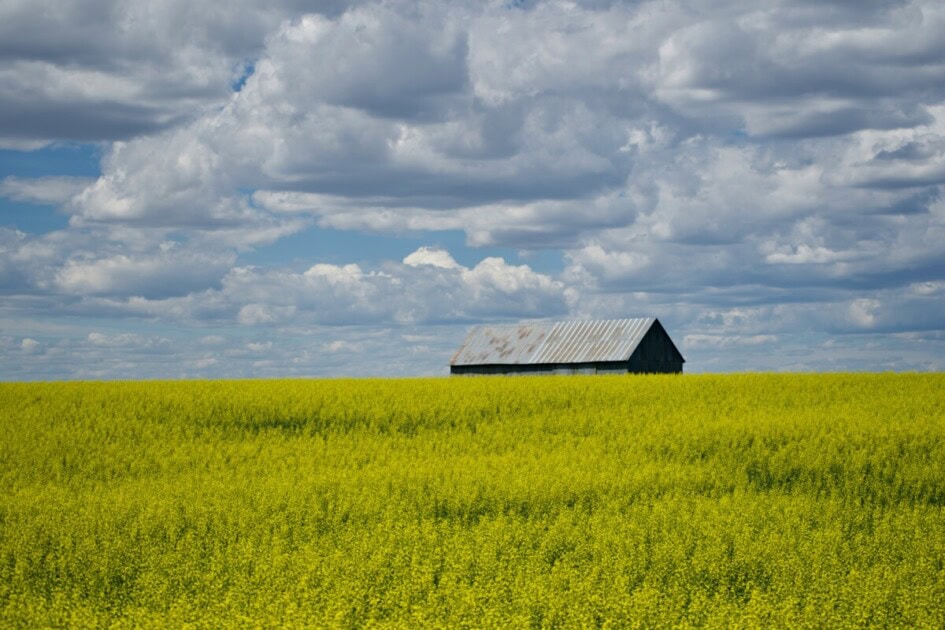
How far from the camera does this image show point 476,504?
16.4m

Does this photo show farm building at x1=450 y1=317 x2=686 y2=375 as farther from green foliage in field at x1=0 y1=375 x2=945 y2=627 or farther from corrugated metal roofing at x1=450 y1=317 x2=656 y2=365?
green foliage in field at x1=0 y1=375 x2=945 y2=627

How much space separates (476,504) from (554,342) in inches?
1212

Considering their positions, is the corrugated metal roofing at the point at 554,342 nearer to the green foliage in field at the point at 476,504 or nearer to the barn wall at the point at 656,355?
the barn wall at the point at 656,355

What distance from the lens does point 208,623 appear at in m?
A: 8.89

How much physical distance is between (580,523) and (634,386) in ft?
51.4

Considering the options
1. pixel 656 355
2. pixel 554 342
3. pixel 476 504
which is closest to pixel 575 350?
pixel 554 342

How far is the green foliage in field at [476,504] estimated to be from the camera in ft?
33.1

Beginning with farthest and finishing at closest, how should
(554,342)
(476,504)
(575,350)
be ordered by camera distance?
(554,342), (575,350), (476,504)

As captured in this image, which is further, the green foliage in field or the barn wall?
the barn wall

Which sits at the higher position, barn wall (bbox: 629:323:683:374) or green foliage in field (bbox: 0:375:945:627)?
barn wall (bbox: 629:323:683:374)

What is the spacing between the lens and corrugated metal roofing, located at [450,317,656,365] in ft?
147

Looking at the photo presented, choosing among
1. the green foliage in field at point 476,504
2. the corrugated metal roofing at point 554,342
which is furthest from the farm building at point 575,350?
the green foliage in field at point 476,504

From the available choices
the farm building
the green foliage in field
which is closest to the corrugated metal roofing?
the farm building

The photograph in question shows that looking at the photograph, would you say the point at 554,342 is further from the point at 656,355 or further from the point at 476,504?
the point at 476,504
